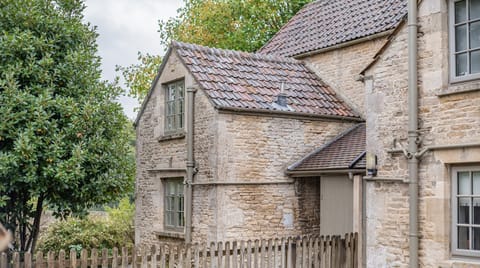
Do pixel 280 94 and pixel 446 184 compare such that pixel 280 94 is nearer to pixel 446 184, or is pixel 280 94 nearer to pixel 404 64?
pixel 404 64

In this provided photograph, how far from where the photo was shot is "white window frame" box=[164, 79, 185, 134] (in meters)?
15.3

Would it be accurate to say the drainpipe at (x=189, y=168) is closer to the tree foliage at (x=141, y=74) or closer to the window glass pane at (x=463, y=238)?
the window glass pane at (x=463, y=238)

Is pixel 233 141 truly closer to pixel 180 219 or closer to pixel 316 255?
pixel 180 219

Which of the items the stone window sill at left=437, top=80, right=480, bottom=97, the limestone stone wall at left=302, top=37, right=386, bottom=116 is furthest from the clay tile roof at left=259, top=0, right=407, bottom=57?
the stone window sill at left=437, top=80, right=480, bottom=97

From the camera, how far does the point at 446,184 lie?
947 centimetres

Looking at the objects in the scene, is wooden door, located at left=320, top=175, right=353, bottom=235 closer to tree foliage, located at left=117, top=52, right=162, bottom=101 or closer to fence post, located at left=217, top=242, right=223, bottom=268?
fence post, located at left=217, top=242, right=223, bottom=268

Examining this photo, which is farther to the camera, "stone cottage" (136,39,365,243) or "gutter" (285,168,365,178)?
"stone cottage" (136,39,365,243)

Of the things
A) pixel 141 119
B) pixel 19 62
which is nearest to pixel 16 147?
pixel 19 62

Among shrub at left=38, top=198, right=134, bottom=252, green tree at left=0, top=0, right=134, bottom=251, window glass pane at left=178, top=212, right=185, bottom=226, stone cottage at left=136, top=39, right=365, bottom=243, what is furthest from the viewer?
shrub at left=38, top=198, right=134, bottom=252

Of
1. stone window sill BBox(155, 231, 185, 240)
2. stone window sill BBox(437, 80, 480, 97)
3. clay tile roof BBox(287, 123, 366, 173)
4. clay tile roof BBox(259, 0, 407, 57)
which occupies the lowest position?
stone window sill BBox(155, 231, 185, 240)

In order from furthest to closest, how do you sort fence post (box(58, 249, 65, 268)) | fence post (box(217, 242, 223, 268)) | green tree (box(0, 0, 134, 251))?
green tree (box(0, 0, 134, 251)) → fence post (box(217, 242, 223, 268)) → fence post (box(58, 249, 65, 268))

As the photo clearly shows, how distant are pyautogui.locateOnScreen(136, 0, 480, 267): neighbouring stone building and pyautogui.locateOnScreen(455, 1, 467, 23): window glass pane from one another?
0.02 metres

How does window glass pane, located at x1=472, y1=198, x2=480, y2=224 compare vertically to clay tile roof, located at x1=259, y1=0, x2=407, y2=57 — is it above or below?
below

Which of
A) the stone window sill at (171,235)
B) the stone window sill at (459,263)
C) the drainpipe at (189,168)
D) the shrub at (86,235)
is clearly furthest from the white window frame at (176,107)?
the stone window sill at (459,263)
